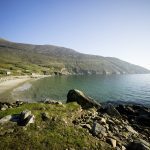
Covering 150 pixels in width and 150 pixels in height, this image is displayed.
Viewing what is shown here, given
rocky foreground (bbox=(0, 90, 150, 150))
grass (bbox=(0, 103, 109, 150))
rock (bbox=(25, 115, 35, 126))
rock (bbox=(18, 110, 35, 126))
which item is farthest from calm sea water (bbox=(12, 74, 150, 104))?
grass (bbox=(0, 103, 109, 150))

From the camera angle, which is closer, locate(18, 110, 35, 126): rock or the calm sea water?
locate(18, 110, 35, 126): rock

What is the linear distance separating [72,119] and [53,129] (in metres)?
4.04

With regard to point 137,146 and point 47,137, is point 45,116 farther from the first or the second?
point 137,146

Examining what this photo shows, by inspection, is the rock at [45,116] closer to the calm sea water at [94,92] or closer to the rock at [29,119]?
the rock at [29,119]

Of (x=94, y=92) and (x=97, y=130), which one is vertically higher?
(x=97, y=130)

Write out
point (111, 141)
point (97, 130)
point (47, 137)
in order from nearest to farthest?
point (47, 137)
point (111, 141)
point (97, 130)

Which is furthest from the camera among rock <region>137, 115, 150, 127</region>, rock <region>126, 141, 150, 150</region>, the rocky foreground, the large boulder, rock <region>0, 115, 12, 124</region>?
the large boulder

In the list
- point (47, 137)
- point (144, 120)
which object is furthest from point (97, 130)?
point (144, 120)

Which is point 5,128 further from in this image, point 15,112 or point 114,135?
point 114,135

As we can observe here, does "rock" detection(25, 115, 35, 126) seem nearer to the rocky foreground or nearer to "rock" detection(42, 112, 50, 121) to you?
the rocky foreground

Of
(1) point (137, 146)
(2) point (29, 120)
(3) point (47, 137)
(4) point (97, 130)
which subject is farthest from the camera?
(4) point (97, 130)

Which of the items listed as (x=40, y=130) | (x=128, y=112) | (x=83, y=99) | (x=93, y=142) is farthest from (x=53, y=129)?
(x=128, y=112)

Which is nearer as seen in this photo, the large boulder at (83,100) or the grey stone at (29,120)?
the grey stone at (29,120)

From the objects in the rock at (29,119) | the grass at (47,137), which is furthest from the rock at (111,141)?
the rock at (29,119)
